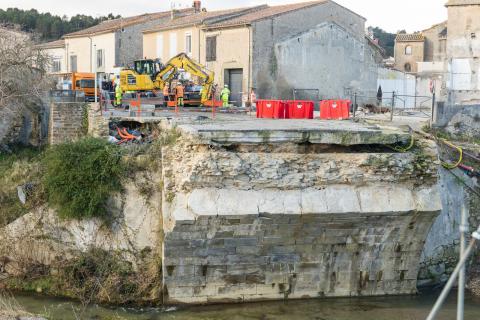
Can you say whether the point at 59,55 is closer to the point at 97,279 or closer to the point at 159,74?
the point at 159,74

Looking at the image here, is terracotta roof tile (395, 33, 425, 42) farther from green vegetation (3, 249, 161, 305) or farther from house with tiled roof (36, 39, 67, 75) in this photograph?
green vegetation (3, 249, 161, 305)

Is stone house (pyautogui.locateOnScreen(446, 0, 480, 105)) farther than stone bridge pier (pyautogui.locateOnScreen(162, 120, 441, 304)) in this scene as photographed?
Yes

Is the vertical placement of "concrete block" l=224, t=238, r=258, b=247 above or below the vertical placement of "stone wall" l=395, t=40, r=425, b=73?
below

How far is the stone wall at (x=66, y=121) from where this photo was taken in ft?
62.4

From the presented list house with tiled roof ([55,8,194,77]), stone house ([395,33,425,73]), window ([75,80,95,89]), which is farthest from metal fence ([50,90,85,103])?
stone house ([395,33,425,73])

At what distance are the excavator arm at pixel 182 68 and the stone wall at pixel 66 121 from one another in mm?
5861

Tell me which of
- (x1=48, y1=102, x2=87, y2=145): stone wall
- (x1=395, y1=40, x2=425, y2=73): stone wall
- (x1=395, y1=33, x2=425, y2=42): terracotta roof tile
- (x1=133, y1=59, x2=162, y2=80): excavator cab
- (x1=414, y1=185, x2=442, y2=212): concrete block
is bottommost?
(x1=414, y1=185, x2=442, y2=212): concrete block

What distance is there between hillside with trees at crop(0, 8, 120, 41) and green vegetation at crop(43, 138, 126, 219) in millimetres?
44407

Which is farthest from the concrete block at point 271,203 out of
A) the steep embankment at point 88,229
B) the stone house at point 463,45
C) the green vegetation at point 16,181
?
the stone house at point 463,45

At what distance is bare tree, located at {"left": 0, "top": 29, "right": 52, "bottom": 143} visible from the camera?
2008 centimetres

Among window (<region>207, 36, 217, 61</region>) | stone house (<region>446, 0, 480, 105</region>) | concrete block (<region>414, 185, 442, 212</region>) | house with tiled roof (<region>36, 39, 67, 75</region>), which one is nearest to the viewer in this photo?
concrete block (<region>414, 185, 442, 212</region>)

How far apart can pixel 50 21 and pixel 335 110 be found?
45620mm

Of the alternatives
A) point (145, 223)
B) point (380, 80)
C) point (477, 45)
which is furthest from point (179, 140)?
point (477, 45)

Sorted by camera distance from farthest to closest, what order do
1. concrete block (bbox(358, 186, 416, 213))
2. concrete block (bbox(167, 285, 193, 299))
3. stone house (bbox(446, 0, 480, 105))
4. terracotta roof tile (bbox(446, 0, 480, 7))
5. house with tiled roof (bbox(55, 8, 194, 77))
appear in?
terracotta roof tile (bbox(446, 0, 480, 7)) → stone house (bbox(446, 0, 480, 105)) → house with tiled roof (bbox(55, 8, 194, 77)) → concrete block (bbox(167, 285, 193, 299)) → concrete block (bbox(358, 186, 416, 213))
